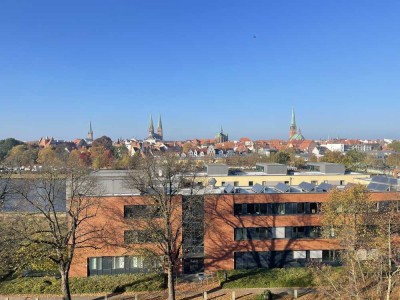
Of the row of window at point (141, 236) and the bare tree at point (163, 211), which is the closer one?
the bare tree at point (163, 211)

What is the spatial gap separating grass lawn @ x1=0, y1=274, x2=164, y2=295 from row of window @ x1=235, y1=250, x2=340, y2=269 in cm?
705

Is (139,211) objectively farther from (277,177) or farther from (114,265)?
(277,177)

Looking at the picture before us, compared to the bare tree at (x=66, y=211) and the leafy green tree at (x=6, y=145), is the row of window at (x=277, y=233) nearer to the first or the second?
the bare tree at (x=66, y=211)

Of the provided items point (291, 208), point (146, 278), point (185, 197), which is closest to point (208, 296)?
point (146, 278)

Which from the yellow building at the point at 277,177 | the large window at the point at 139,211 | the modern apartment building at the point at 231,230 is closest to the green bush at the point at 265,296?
the modern apartment building at the point at 231,230

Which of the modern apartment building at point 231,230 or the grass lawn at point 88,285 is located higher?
the modern apartment building at point 231,230

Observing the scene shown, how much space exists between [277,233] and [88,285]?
14859 millimetres

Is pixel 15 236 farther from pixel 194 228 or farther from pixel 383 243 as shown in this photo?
pixel 383 243

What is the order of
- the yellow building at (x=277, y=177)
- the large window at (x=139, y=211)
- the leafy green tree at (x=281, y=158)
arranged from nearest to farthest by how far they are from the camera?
1. the large window at (x=139, y=211)
2. the yellow building at (x=277, y=177)
3. the leafy green tree at (x=281, y=158)

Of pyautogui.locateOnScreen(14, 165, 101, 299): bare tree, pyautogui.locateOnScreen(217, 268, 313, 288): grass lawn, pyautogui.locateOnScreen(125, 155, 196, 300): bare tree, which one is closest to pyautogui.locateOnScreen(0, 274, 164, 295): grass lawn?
pyautogui.locateOnScreen(125, 155, 196, 300): bare tree

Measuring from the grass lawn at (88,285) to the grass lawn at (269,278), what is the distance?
17.0ft

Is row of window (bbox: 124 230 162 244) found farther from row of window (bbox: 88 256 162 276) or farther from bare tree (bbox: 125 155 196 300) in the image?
row of window (bbox: 88 256 162 276)

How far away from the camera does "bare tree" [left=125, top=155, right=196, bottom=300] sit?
2380cm

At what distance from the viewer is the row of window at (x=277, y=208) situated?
97.5 feet
